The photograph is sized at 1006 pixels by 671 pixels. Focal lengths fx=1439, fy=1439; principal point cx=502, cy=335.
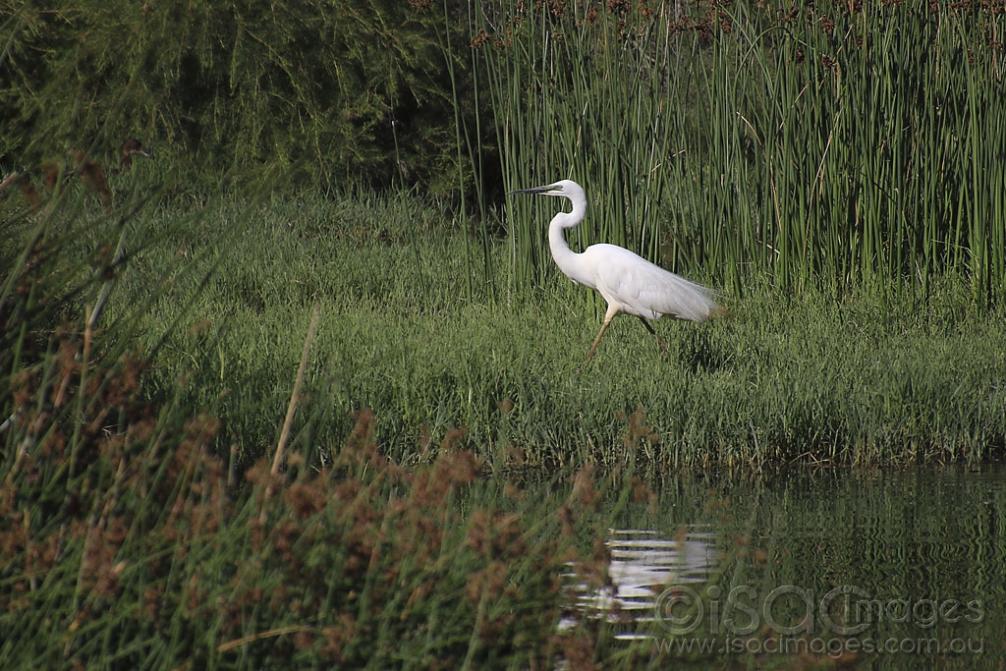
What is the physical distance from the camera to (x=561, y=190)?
7672 mm

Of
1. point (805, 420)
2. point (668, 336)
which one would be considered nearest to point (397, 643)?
point (805, 420)

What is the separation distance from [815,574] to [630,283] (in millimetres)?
3155

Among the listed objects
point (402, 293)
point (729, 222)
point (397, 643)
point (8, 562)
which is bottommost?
point (402, 293)

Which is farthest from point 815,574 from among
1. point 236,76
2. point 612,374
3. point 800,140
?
point 236,76

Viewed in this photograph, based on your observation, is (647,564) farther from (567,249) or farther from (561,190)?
(561,190)

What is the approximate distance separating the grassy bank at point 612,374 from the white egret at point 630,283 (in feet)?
0.46

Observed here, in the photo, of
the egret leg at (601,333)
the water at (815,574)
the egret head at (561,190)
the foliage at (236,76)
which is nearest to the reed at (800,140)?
the egret head at (561,190)

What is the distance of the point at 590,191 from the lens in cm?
828

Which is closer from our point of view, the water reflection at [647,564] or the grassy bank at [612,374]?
the water reflection at [647,564]

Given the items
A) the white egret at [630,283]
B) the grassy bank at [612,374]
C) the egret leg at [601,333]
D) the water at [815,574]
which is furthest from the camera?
the white egret at [630,283]

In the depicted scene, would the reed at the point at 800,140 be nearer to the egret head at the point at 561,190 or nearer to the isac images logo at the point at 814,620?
the egret head at the point at 561,190

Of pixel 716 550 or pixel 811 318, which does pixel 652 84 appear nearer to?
pixel 811 318

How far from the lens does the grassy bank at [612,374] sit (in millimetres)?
5488

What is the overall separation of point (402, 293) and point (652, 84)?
2152mm
